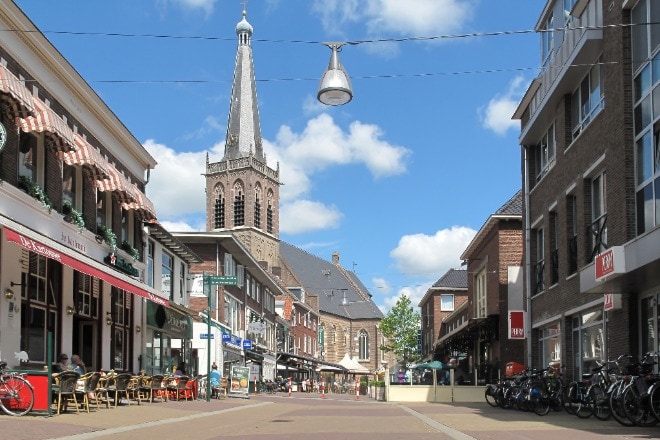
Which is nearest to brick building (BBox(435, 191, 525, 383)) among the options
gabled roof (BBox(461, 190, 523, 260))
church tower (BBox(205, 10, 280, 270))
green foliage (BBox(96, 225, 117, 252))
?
gabled roof (BBox(461, 190, 523, 260))

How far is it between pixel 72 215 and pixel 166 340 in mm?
13926

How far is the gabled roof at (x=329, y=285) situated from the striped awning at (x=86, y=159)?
3568 inches

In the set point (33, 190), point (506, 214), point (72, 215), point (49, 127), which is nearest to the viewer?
point (49, 127)

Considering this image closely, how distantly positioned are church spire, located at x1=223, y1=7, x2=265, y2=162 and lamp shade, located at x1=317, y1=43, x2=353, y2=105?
321ft

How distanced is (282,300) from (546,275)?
2202 inches

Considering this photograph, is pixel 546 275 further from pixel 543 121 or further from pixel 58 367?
pixel 58 367

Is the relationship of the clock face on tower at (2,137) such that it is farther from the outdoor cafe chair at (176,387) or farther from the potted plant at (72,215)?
the outdoor cafe chair at (176,387)

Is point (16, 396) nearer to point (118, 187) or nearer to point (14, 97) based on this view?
point (14, 97)

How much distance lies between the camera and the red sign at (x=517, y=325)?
103 ft

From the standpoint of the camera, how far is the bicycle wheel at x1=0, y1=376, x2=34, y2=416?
1658 centimetres

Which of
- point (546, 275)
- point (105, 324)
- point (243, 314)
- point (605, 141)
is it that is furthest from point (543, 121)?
point (243, 314)

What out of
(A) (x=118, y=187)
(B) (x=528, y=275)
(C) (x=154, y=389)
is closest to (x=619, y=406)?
(C) (x=154, y=389)

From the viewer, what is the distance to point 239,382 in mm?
41812

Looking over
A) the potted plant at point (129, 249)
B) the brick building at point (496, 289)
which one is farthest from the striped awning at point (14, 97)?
the brick building at point (496, 289)
